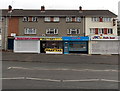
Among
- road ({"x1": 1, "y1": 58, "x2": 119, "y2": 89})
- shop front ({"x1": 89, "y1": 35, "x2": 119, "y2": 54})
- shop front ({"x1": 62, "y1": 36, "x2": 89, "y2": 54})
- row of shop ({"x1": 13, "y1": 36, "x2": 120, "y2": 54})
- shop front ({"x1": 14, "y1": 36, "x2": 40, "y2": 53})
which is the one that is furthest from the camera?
shop front ({"x1": 62, "y1": 36, "x2": 89, "y2": 54})

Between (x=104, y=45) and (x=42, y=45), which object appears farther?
(x=42, y=45)

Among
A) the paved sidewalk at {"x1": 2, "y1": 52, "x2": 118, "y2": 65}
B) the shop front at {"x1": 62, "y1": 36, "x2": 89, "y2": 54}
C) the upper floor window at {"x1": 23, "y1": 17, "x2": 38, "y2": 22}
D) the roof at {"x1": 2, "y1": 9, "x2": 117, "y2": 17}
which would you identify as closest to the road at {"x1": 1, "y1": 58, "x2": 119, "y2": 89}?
the paved sidewalk at {"x1": 2, "y1": 52, "x2": 118, "y2": 65}

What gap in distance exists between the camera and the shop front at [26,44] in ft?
121

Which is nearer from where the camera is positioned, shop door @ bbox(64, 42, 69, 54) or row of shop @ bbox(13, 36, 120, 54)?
row of shop @ bbox(13, 36, 120, 54)

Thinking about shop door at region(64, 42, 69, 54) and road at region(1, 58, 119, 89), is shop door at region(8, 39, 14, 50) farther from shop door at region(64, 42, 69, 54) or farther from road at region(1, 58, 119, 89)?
road at region(1, 58, 119, 89)

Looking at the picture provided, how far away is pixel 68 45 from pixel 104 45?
639 cm

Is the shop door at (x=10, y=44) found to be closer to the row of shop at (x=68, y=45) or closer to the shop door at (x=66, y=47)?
the row of shop at (x=68, y=45)

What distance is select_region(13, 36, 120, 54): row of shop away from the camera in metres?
36.4

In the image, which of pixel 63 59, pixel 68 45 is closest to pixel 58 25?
pixel 68 45

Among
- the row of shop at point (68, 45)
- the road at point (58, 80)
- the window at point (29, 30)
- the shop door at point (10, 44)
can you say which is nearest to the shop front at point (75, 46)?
the row of shop at point (68, 45)

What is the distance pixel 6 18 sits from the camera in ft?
130

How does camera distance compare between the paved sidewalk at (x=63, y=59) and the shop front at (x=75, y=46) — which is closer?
the paved sidewalk at (x=63, y=59)

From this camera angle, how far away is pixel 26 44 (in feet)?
122

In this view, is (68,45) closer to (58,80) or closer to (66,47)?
(66,47)
